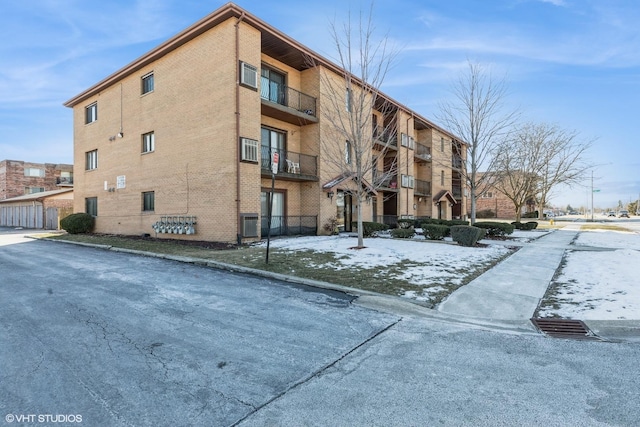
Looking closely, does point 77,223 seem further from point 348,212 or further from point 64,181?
point 64,181

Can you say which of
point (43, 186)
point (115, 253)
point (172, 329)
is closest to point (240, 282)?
point (172, 329)

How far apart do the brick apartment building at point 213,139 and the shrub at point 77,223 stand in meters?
0.63

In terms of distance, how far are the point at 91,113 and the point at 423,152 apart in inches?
981

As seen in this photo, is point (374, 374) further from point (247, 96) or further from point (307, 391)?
point (247, 96)

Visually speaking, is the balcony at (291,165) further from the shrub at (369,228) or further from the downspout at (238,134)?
the shrub at (369,228)

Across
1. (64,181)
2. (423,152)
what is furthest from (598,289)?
(64,181)

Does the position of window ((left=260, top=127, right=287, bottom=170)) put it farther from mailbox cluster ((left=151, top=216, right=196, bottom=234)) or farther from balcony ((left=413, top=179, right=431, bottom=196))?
balcony ((left=413, top=179, right=431, bottom=196))

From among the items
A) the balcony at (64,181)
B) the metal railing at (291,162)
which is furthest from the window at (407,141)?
the balcony at (64,181)

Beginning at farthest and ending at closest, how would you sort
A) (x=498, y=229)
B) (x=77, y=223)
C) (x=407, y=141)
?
(x=407, y=141)
(x=77, y=223)
(x=498, y=229)

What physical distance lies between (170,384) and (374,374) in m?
1.84

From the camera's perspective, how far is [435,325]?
4.83 meters

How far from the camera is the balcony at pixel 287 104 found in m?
15.9

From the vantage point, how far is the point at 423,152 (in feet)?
100

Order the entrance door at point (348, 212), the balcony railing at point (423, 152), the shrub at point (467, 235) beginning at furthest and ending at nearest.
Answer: the balcony railing at point (423, 152) → the entrance door at point (348, 212) → the shrub at point (467, 235)
